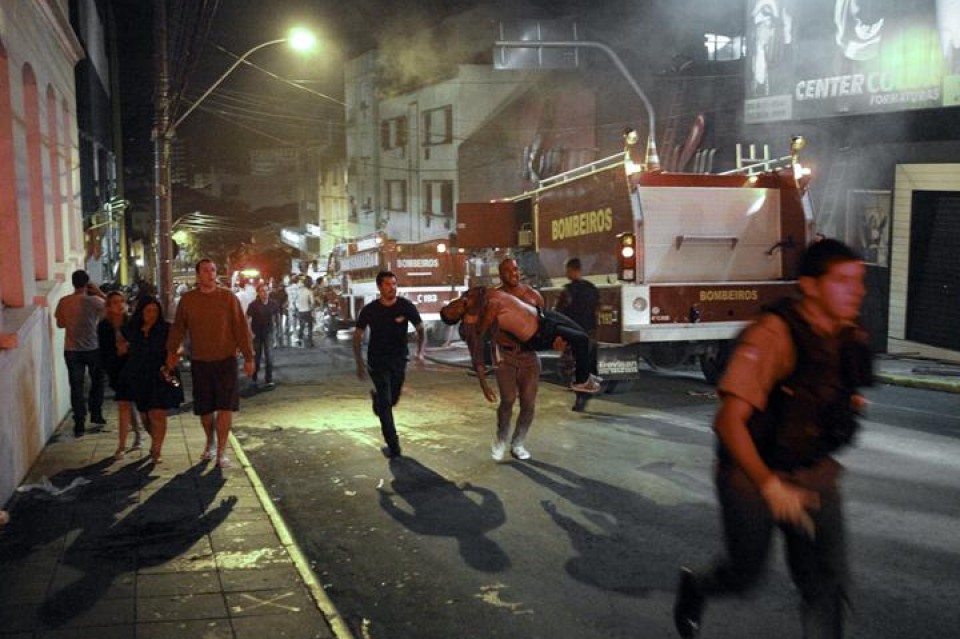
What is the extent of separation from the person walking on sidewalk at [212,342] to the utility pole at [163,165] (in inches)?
306

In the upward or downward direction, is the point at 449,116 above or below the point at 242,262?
above

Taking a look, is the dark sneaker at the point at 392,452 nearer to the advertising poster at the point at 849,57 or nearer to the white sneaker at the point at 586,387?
the white sneaker at the point at 586,387

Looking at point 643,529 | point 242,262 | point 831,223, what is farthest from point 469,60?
point 643,529

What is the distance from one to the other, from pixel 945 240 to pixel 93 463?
14378 mm

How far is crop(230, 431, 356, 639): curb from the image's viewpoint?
167 inches

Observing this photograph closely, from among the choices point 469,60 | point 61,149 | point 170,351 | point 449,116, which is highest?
point 469,60

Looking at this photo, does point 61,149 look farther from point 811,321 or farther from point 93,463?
point 811,321

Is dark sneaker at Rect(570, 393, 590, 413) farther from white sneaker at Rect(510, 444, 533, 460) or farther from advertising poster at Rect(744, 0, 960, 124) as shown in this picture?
advertising poster at Rect(744, 0, 960, 124)

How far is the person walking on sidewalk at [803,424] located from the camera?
10.3 ft

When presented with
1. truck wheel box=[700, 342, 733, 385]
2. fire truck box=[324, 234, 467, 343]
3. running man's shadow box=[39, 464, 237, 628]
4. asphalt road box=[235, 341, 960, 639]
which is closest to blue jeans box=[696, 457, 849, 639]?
asphalt road box=[235, 341, 960, 639]

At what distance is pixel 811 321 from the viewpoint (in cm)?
326

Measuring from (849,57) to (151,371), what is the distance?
44.8ft

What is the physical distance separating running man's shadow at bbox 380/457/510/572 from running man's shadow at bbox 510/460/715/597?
459 mm

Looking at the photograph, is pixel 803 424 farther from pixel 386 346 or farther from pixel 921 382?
pixel 921 382
